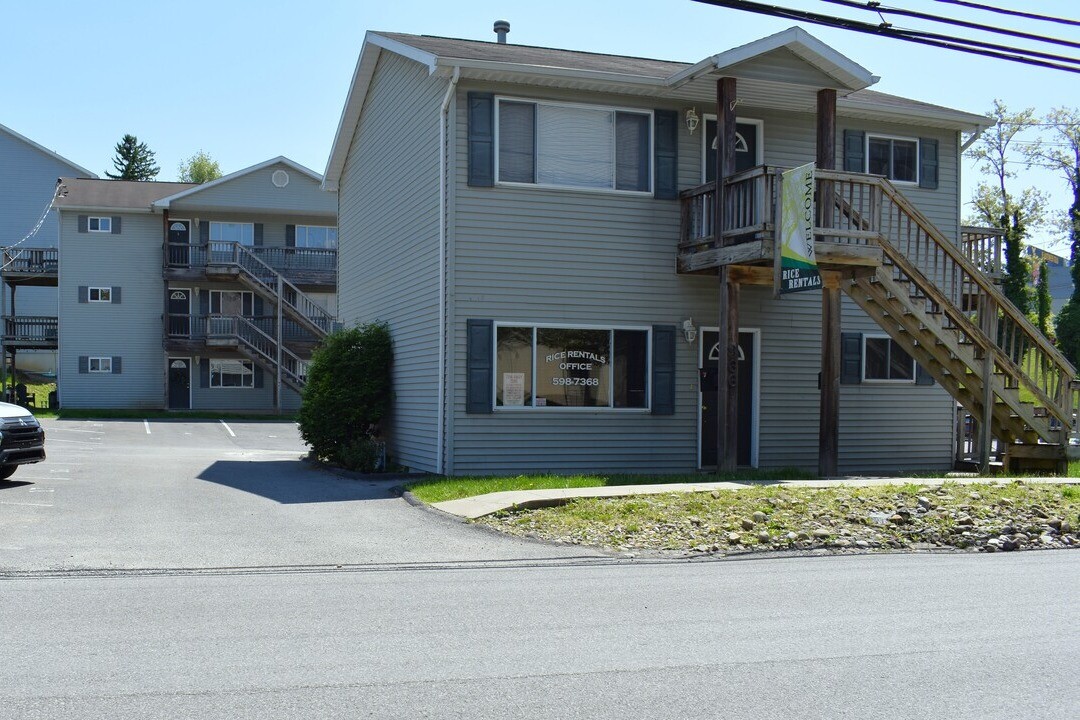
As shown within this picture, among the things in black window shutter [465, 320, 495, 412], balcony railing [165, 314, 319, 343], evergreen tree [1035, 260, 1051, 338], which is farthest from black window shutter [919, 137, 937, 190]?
evergreen tree [1035, 260, 1051, 338]

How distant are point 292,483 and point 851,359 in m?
10.3

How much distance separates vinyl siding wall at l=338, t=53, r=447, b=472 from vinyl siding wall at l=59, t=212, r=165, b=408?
66.5ft

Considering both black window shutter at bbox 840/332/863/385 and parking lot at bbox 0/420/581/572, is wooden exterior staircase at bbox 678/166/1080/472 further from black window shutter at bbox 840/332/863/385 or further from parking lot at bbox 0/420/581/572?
parking lot at bbox 0/420/581/572

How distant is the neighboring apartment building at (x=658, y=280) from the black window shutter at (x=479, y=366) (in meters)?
0.03

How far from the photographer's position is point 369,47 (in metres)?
20.8

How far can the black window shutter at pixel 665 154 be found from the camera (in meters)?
17.8

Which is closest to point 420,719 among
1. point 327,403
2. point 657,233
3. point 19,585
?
point 19,585

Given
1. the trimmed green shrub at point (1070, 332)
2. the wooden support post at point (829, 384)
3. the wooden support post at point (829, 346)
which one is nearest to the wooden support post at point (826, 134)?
the wooden support post at point (829, 346)

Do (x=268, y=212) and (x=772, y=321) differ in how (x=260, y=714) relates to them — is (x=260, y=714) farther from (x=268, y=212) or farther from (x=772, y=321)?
(x=268, y=212)

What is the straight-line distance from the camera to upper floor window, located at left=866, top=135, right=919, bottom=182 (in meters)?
19.7

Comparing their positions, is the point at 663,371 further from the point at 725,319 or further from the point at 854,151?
the point at 854,151

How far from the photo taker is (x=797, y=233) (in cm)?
1525

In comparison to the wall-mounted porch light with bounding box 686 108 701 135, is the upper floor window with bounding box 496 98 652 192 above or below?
below

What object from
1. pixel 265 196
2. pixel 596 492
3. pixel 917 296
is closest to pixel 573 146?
pixel 917 296
